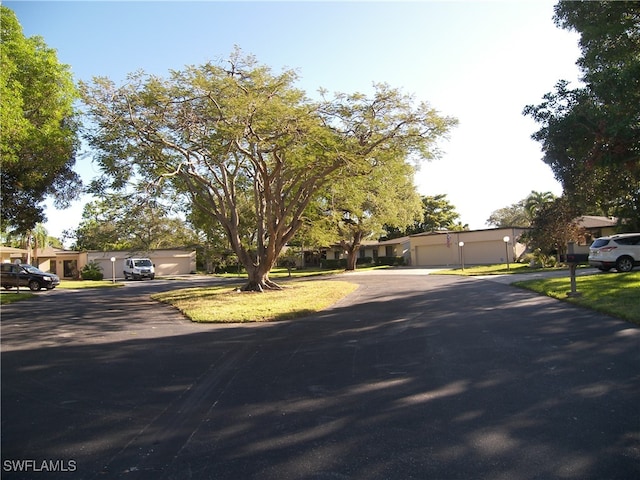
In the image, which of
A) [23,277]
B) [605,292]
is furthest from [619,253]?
[23,277]

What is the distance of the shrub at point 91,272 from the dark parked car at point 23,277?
1598 centimetres

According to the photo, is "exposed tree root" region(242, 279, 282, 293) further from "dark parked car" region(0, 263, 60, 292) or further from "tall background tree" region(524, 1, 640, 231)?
"dark parked car" region(0, 263, 60, 292)

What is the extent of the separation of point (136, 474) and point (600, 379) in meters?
5.29

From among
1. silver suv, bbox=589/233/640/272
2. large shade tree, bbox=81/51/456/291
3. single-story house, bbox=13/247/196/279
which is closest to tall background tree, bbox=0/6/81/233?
large shade tree, bbox=81/51/456/291

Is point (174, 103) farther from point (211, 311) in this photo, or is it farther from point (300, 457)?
point (300, 457)

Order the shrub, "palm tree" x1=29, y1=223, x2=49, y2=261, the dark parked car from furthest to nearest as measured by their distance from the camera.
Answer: "palm tree" x1=29, y1=223, x2=49, y2=261
the shrub
the dark parked car

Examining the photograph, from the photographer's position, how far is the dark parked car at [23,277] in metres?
28.4

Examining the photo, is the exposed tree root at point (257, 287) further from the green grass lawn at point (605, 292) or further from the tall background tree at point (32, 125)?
the green grass lawn at point (605, 292)

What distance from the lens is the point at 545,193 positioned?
161 feet

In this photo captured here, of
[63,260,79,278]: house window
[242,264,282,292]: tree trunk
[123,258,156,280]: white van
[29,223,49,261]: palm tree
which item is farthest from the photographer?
[63,260,79,278]: house window

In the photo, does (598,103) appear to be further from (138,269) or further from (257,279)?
(138,269)

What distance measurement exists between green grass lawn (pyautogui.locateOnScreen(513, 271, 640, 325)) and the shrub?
40058 millimetres

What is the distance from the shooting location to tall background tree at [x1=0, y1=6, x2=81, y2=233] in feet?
48.4

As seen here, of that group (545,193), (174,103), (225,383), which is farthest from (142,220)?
(545,193)
